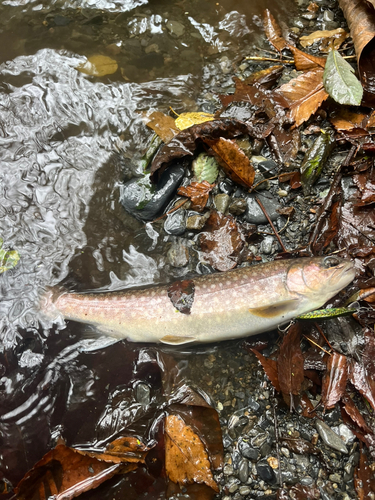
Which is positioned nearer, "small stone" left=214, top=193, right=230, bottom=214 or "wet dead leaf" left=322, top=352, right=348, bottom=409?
"wet dead leaf" left=322, top=352, right=348, bottom=409

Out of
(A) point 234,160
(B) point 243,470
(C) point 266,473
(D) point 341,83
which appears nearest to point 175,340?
(B) point 243,470

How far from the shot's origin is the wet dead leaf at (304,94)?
3756mm

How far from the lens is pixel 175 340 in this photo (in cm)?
325

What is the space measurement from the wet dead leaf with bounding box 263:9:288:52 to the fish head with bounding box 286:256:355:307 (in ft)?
9.65

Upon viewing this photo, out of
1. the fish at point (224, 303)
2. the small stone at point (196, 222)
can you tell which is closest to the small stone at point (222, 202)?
the small stone at point (196, 222)

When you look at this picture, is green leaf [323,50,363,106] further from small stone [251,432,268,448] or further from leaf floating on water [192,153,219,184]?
small stone [251,432,268,448]

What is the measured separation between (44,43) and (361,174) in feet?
14.5

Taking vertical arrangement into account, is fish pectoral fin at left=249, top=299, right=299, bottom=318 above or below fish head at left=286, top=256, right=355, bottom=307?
below

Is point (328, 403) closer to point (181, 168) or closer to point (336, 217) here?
point (336, 217)

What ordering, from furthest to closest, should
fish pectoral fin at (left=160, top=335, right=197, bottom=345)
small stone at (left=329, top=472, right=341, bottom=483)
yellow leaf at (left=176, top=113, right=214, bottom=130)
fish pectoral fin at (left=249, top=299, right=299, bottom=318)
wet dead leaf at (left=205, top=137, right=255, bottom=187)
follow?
yellow leaf at (left=176, top=113, right=214, bottom=130)
wet dead leaf at (left=205, top=137, right=255, bottom=187)
fish pectoral fin at (left=160, top=335, right=197, bottom=345)
fish pectoral fin at (left=249, top=299, right=299, bottom=318)
small stone at (left=329, top=472, right=341, bottom=483)

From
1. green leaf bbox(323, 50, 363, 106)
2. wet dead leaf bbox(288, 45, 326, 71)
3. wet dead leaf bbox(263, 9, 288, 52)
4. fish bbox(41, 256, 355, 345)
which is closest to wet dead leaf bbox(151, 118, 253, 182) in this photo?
green leaf bbox(323, 50, 363, 106)

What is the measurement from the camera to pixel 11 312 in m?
3.50

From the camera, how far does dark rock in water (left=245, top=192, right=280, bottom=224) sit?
365cm

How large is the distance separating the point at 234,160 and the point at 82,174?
1798 mm
